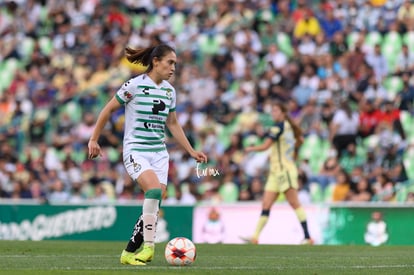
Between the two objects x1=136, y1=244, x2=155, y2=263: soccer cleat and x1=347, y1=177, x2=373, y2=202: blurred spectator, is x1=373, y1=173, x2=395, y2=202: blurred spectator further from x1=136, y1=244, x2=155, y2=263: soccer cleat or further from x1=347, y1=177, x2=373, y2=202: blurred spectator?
x1=136, y1=244, x2=155, y2=263: soccer cleat

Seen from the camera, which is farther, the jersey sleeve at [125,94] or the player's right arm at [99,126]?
the jersey sleeve at [125,94]

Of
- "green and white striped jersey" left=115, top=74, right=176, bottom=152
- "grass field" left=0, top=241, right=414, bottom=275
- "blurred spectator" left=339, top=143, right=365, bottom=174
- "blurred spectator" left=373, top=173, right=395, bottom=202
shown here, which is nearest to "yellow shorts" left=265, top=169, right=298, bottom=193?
"grass field" left=0, top=241, right=414, bottom=275

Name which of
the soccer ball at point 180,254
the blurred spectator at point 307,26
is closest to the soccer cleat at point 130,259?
the soccer ball at point 180,254

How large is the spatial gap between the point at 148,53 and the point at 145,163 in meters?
1.22

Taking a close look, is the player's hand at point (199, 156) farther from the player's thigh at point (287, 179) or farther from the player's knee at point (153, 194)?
the player's thigh at point (287, 179)

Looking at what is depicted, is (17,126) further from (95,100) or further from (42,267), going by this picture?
(42,267)

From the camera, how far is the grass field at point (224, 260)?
1122 centimetres

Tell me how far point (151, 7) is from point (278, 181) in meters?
11.9

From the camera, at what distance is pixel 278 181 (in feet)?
62.8

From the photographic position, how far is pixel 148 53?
12.2 m

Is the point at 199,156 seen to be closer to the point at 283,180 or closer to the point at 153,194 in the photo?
the point at 153,194

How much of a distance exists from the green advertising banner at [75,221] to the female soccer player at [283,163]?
3443 mm

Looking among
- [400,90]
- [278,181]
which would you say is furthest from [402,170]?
[278,181]

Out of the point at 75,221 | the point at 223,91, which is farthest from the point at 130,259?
the point at 223,91
